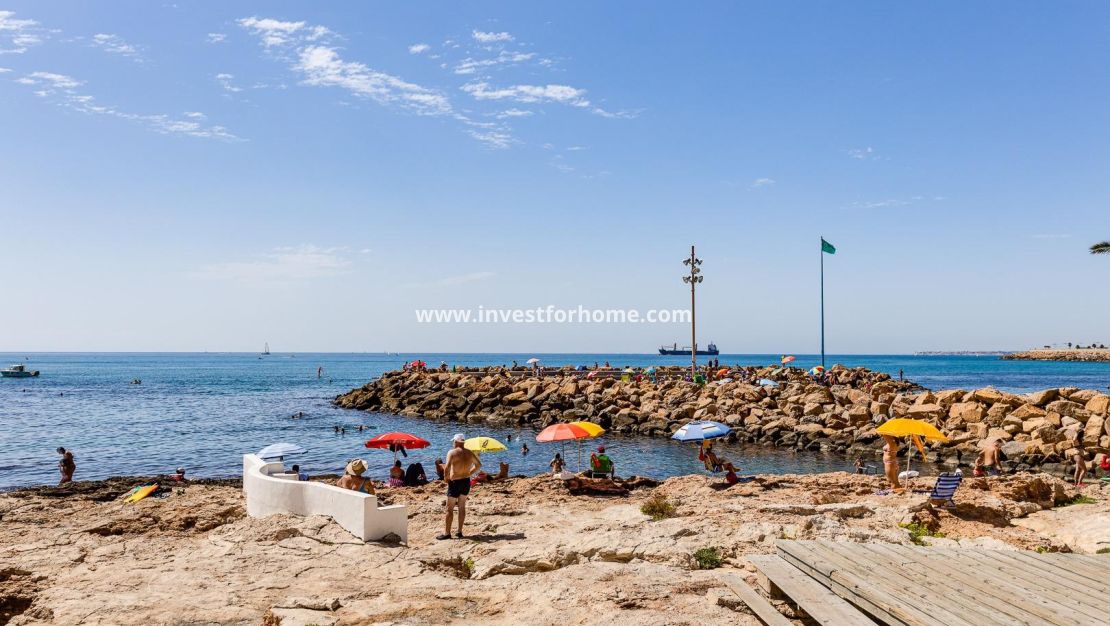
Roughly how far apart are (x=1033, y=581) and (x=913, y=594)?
4.17 feet

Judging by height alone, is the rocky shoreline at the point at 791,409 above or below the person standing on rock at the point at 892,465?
below

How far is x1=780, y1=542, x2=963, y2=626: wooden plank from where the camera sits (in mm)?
5305

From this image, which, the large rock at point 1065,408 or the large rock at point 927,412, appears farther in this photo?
the large rock at point 927,412

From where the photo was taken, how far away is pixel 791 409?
3416 cm

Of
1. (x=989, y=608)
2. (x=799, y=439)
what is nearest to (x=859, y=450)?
(x=799, y=439)

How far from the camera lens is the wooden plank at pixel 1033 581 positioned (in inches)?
211

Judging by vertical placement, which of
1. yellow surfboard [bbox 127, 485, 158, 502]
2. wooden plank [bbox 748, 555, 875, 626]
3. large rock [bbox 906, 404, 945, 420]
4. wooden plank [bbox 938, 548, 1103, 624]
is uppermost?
wooden plank [bbox 938, 548, 1103, 624]

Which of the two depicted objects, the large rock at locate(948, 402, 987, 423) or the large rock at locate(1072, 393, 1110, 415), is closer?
the large rock at locate(1072, 393, 1110, 415)

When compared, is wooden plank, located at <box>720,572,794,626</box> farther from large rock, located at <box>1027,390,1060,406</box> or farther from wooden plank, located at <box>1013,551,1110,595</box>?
large rock, located at <box>1027,390,1060,406</box>

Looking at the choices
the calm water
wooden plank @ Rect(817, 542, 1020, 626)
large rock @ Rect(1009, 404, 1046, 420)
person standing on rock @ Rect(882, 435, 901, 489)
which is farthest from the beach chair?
large rock @ Rect(1009, 404, 1046, 420)

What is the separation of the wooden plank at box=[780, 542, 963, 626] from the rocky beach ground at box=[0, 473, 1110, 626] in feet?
3.07

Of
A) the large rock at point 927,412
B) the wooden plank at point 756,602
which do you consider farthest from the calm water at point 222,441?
the wooden plank at point 756,602

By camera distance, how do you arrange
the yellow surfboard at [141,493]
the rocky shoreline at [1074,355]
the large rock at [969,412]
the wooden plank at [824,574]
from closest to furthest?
1. the wooden plank at [824,574]
2. the yellow surfboard at [141,493]
3. the large rock at [969,412]
4. the rocky shoreline at [1074,355]

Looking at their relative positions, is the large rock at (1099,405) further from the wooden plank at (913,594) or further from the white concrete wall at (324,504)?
the white concrete wall at (324,504)
